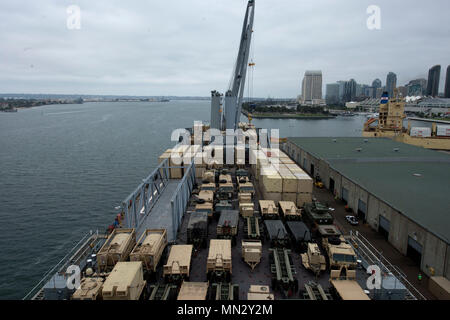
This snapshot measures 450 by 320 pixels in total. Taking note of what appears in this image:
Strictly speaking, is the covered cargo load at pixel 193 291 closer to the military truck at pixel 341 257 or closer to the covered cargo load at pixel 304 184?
the military truck at pixel 341 257

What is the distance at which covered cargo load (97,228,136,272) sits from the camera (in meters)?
12.8

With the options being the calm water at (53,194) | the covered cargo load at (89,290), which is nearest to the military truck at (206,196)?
the covered cargo load at (89,290)

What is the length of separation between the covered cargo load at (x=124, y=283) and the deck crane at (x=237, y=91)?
101 ft

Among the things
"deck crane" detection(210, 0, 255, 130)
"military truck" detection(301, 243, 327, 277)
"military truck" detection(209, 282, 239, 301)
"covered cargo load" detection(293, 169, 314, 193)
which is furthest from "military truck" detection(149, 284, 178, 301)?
"deck crane" detection(210, 0, 255, 130)

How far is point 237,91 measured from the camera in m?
40.4

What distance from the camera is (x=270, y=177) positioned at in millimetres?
21984

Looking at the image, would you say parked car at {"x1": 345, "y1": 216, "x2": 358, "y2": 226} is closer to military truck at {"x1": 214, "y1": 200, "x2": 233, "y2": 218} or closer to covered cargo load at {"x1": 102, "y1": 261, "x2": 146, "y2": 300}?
military truck at {"x1": 214, "y1": 200, "x2": 233, "y2": 218}

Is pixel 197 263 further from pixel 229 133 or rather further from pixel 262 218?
pixel 229 133

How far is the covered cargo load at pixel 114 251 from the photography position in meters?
12.8

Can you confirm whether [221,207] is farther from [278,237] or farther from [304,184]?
[304,184]

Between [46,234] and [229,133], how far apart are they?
23.8 meters

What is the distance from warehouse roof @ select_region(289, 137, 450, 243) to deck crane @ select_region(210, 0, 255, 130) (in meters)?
11.4
